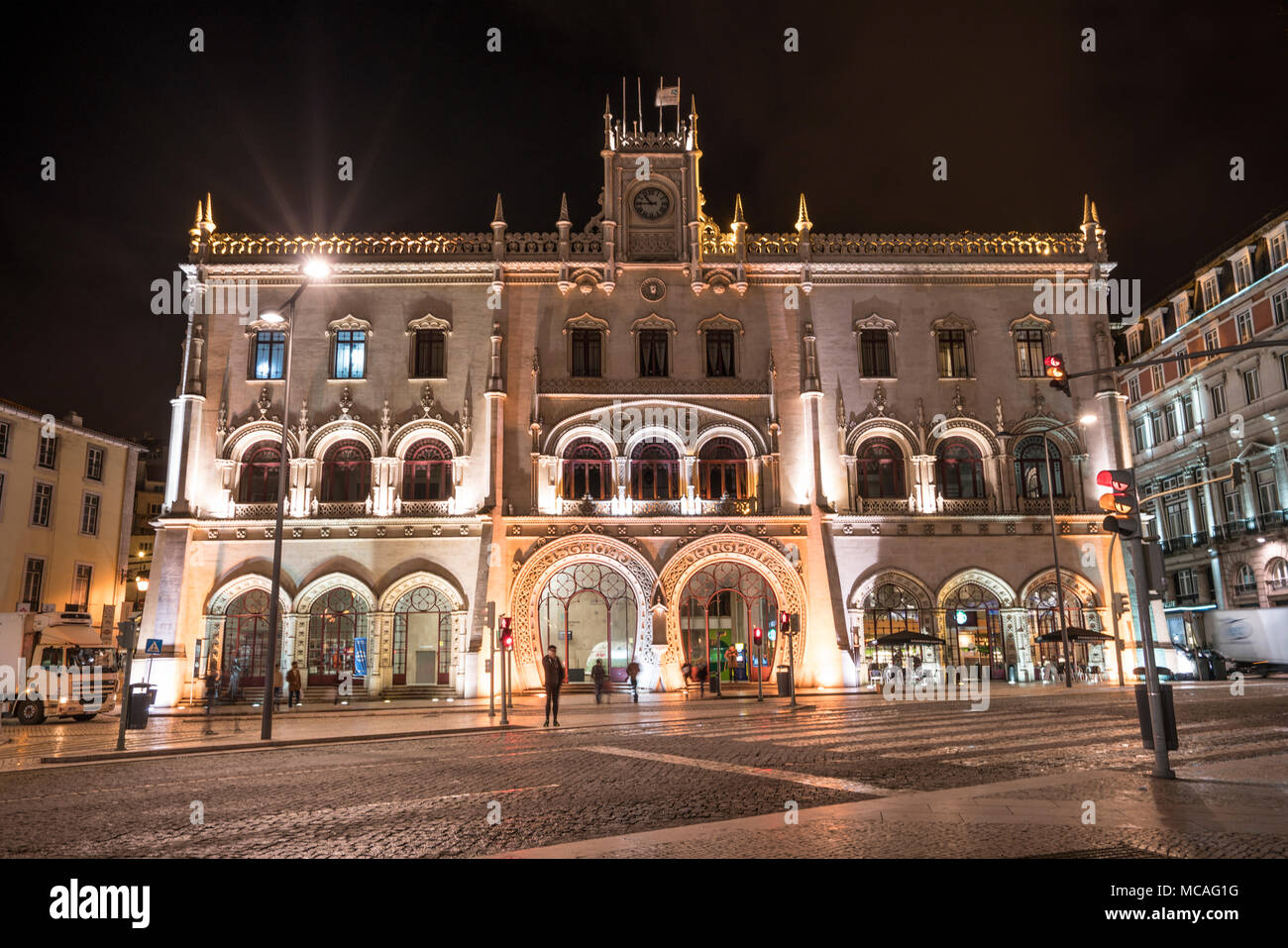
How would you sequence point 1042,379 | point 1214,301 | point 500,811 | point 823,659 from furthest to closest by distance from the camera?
point 1214,301 → point 1042,379 → point 823,659 → point 500,811

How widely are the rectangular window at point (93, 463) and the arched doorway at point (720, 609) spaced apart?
30961 mm

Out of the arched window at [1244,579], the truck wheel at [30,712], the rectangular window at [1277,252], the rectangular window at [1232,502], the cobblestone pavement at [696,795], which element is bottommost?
the cobblestone pavement at [696,795]

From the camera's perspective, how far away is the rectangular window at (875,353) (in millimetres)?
37906

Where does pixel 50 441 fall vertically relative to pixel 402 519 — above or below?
above

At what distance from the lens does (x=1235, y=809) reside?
8.88 meters

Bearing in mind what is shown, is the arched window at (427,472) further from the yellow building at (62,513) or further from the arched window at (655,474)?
the yellow building at (62,513)

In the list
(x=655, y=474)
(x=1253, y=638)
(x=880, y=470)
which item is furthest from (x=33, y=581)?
(x=1253, y=638)

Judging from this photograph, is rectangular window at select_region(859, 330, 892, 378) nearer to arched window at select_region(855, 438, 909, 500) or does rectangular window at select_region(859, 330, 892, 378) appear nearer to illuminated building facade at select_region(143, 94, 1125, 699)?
illuminated building facade at select_region(143, 94, 1125, 699)

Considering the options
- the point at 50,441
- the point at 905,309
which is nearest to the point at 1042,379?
the point at 905,309

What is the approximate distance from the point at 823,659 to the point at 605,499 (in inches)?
404

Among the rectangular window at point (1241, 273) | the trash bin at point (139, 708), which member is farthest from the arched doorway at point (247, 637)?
the rectangular window at point (1241, 273)

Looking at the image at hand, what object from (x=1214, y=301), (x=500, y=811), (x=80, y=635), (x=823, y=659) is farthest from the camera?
(x=1214, y=301)

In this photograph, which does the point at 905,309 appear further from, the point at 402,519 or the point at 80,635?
the point at 80,635

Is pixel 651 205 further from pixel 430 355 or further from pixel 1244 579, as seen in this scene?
pixel 1244 579
